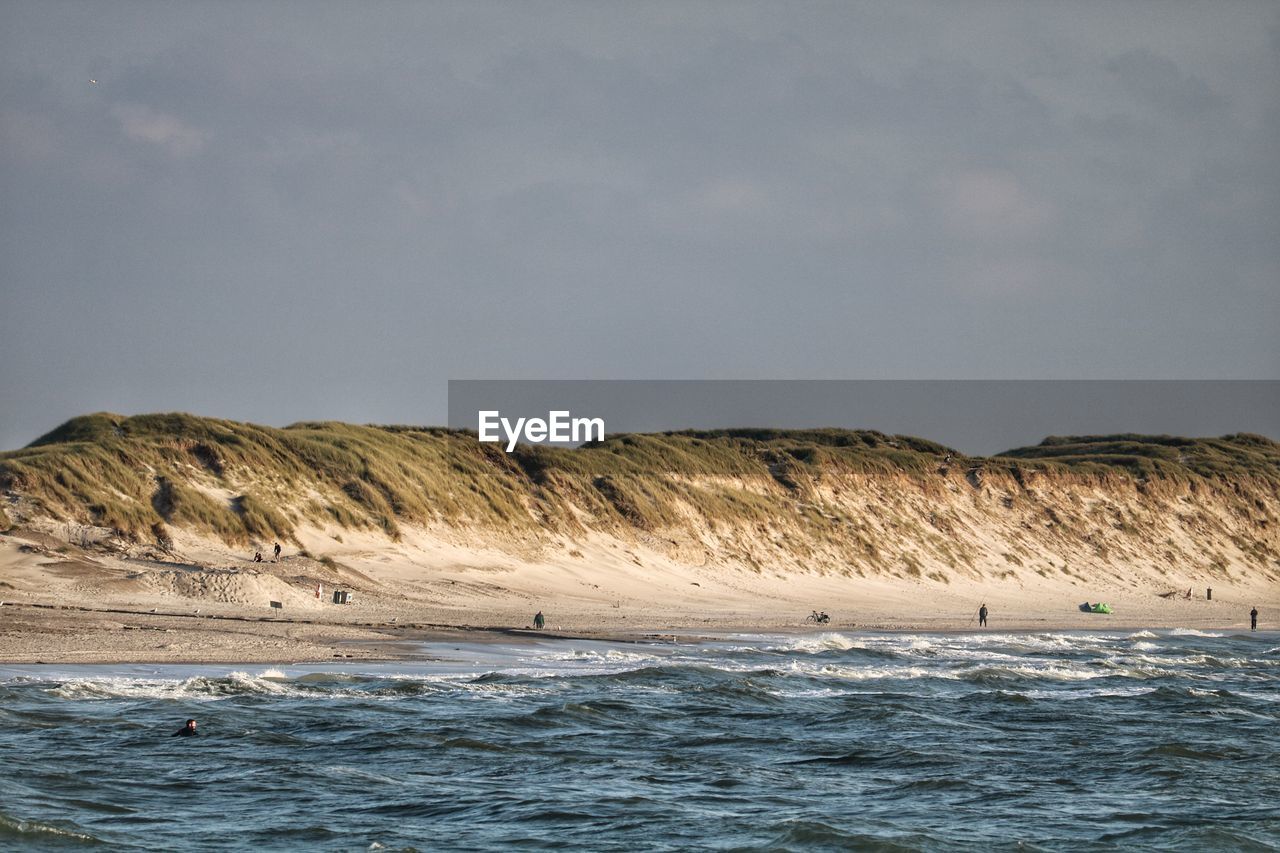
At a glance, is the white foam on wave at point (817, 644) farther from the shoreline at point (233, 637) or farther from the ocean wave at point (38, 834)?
the ocean wave at point (38, 834)

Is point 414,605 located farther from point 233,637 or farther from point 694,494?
point 694,494

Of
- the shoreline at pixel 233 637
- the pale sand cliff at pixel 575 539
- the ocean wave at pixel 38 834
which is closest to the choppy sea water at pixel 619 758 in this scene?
the ocean wave at pixel 38 834

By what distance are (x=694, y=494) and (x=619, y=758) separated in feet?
126

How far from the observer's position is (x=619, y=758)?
775 inches

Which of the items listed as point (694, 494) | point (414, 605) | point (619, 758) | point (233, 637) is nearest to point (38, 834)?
point (619, 758)

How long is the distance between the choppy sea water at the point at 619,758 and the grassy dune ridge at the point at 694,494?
14483 millimetres

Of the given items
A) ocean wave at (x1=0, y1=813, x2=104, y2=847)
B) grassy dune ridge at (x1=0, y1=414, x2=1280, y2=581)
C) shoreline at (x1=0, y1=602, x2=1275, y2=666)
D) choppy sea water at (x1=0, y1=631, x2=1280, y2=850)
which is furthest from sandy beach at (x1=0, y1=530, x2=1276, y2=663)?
ocean wave at (x1=0, y1=813, x2=104, y2=847)

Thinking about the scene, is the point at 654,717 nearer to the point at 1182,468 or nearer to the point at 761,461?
the point at 761,461

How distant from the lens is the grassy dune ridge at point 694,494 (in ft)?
130

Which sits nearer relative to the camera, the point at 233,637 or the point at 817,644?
the point at 233,637

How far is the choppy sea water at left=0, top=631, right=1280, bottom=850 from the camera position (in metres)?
15.3

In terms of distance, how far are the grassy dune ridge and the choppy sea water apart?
47.5 feet

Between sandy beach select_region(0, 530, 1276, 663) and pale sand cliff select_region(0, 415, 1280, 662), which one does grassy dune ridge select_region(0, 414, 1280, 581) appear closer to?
pale sand cliff select_region(0, 415, 1280, 662)

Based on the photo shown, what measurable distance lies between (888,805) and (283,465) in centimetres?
3176
